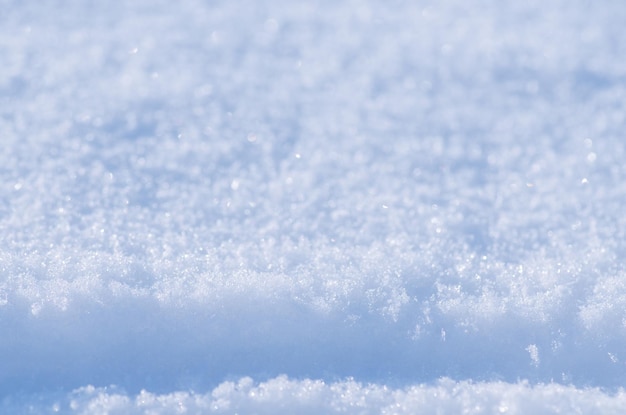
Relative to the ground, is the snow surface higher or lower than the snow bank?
higher

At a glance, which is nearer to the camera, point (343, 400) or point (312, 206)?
point (343, 400)

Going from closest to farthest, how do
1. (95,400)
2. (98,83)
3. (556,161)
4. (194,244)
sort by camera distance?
1. (95,400)
2. (194,244)
3. (556,161)
4. (98,83)

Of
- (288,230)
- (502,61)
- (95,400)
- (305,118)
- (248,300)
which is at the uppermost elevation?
(502,61)

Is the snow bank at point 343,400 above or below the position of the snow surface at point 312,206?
below

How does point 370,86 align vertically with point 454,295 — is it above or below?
above

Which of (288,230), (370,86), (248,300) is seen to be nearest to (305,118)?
(370,86)

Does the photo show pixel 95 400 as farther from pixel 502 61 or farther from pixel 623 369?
pixel 502 61

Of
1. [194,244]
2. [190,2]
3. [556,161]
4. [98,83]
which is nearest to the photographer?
[194,244]

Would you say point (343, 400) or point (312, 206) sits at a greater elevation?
point (312, 206)
